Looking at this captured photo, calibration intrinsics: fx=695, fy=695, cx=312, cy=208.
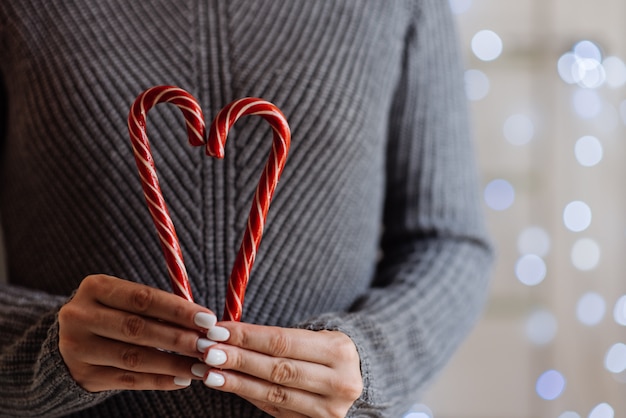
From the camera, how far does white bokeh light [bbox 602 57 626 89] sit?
4.61ft

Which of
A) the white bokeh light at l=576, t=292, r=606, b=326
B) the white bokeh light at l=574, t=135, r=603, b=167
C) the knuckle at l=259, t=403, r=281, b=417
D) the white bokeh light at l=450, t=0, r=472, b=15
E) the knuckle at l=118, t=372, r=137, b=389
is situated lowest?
→ the white bokeh light at l=576, t=292, r=606, b=326

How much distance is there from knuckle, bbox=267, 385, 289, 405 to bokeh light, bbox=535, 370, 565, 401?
1028 millimetres

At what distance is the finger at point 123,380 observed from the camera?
0.55 metres

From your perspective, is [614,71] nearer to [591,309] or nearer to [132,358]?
[591,309]

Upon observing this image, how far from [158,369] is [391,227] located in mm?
469

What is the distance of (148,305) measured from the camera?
Answer: 525mm

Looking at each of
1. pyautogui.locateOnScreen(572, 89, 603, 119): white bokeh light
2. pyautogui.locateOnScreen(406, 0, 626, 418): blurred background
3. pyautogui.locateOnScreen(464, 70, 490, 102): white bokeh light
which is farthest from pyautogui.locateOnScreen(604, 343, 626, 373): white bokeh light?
pyautogui.locateOnScreen(464, 70, 490, 102): white bokeh light

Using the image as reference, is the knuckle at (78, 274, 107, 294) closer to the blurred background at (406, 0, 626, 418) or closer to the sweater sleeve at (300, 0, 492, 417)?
the sweater sleeve at (300, 0, 492, 417)

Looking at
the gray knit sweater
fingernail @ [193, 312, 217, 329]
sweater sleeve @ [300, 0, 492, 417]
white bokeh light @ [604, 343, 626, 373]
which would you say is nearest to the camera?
fingernail @ [193, 312, 217, 329]

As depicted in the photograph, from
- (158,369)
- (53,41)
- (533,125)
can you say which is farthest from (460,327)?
(533,125)

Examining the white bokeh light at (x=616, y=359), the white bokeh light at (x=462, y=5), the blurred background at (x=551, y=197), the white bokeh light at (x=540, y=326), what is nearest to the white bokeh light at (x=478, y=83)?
the blurred background at (x=551, y=197)

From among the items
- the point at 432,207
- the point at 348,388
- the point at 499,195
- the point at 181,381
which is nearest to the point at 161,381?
the point at 181,381

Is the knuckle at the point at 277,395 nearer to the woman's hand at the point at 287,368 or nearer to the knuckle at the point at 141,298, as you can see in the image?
the woman's hand at the point at 287,368

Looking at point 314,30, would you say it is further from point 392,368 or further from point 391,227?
point 392,368
